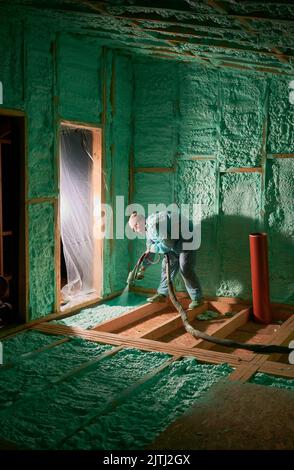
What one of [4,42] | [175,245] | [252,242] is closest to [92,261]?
[175,245]

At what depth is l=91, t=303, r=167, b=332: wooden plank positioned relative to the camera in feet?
16.5

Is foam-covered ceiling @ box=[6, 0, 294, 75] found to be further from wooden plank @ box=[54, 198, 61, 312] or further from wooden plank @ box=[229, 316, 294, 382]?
wooden plank @ box=[229, 316, 294, 382]

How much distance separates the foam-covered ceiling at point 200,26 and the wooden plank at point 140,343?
2384 millimetres

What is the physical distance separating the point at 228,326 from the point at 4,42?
3440 mm

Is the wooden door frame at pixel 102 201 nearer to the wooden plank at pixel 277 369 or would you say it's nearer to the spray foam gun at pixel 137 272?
the spray foam gun at pixel 137 272

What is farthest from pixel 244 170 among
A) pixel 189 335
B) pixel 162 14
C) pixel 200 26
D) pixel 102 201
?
pixel 162 14

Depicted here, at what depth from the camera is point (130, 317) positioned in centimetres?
547

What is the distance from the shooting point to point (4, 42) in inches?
178

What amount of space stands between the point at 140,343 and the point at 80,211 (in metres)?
2.19

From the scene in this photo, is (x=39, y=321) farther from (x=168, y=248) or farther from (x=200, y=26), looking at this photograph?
(x=200, y=26)

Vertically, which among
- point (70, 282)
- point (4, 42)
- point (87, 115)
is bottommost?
point (70, 282)

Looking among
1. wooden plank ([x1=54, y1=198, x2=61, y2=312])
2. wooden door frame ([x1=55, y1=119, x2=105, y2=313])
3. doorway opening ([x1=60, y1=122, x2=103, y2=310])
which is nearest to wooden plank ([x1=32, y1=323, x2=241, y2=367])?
wooden plank ([x1=54, y1=198, x2=61, y2=312])

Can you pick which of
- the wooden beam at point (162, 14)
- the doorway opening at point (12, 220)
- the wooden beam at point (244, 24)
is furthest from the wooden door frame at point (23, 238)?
the wooden beam at point (244, 24)
